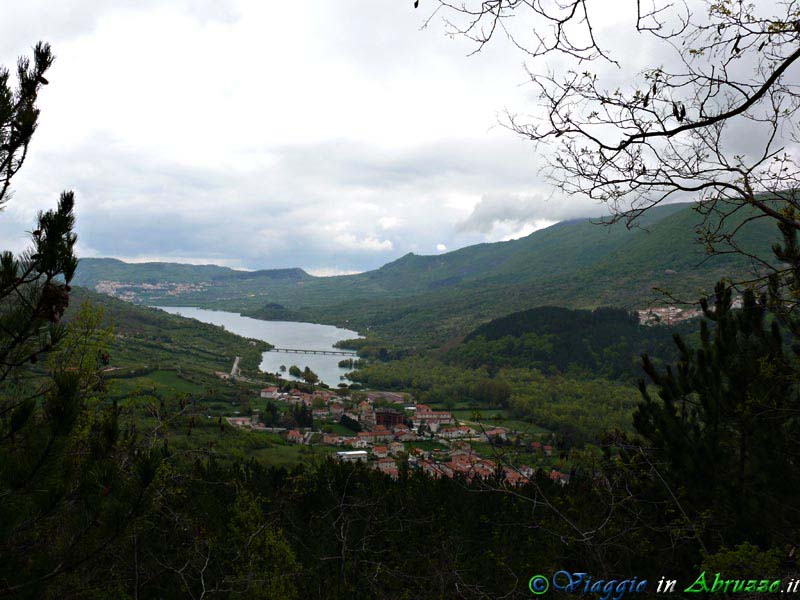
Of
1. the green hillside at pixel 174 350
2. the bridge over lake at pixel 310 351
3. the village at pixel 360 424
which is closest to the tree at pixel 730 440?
the village at pixel 360 424

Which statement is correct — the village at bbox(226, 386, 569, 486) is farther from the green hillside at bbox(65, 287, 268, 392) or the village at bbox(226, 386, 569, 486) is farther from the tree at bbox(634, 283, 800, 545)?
the tree at bbox(634, 283, 800, 545)

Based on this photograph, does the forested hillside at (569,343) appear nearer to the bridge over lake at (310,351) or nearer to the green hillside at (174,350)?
the bridge over lake at (310,351)

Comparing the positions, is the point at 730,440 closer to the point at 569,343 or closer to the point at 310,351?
the point at 569,343

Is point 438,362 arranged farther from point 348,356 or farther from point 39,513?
point 39,513

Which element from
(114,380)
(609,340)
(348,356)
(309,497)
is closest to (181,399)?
(114,380)

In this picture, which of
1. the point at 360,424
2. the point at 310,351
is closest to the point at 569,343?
the point at 360,424

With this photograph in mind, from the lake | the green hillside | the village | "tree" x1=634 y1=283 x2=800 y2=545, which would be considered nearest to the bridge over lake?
the lake

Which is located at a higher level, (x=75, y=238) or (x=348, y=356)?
(x=75, y=238)

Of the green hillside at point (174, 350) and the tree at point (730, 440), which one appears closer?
the tree at point (730, 440)
